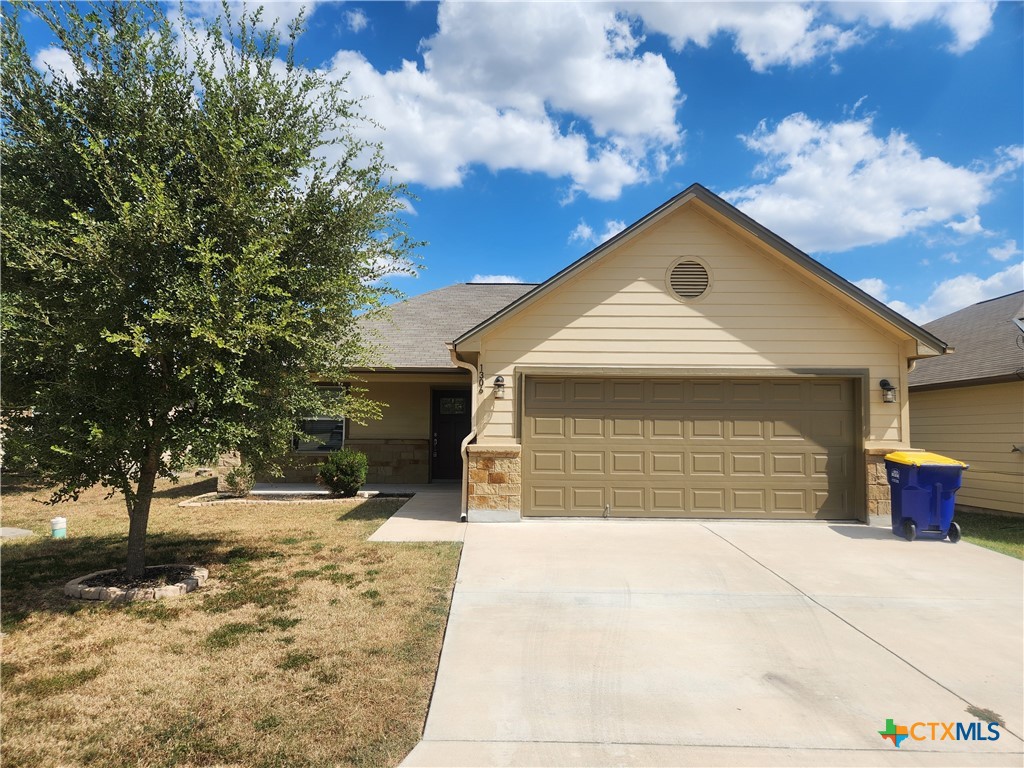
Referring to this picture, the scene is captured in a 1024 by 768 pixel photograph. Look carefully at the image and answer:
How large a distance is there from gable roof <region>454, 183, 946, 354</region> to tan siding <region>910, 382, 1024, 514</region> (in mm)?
2990

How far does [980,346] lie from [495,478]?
11.1m

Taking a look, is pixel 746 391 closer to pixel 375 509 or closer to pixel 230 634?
pixel 375 509

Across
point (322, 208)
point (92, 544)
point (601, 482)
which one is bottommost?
point (92, 544)

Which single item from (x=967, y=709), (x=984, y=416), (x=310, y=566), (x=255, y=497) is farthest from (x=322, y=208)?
(x=984, y=416)

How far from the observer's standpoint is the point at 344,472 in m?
11.4

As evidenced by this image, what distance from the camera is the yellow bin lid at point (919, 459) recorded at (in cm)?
781

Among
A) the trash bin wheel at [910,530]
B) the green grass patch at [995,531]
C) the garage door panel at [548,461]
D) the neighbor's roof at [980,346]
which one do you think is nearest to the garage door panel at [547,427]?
the garage door panel at [548,461]

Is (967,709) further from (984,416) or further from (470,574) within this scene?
(984,416)

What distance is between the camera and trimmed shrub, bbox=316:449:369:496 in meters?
11.4

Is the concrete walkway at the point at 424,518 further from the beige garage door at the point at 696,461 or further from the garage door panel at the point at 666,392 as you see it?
the garage door panel at the point at 666,392

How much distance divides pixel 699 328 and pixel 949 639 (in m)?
5.63

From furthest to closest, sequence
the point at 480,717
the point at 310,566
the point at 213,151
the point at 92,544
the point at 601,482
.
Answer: the point at 601,482 → the point at 92,544 → the point at 310,566 → the point at 213,151 → the point at 480,717

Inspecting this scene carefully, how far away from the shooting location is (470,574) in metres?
6.06

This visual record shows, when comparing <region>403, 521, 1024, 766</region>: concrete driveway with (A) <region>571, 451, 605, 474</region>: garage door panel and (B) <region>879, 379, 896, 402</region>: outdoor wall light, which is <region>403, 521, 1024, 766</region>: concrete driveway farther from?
(B) <region>879, 379, 896, 402</region>: outdoor wall light
